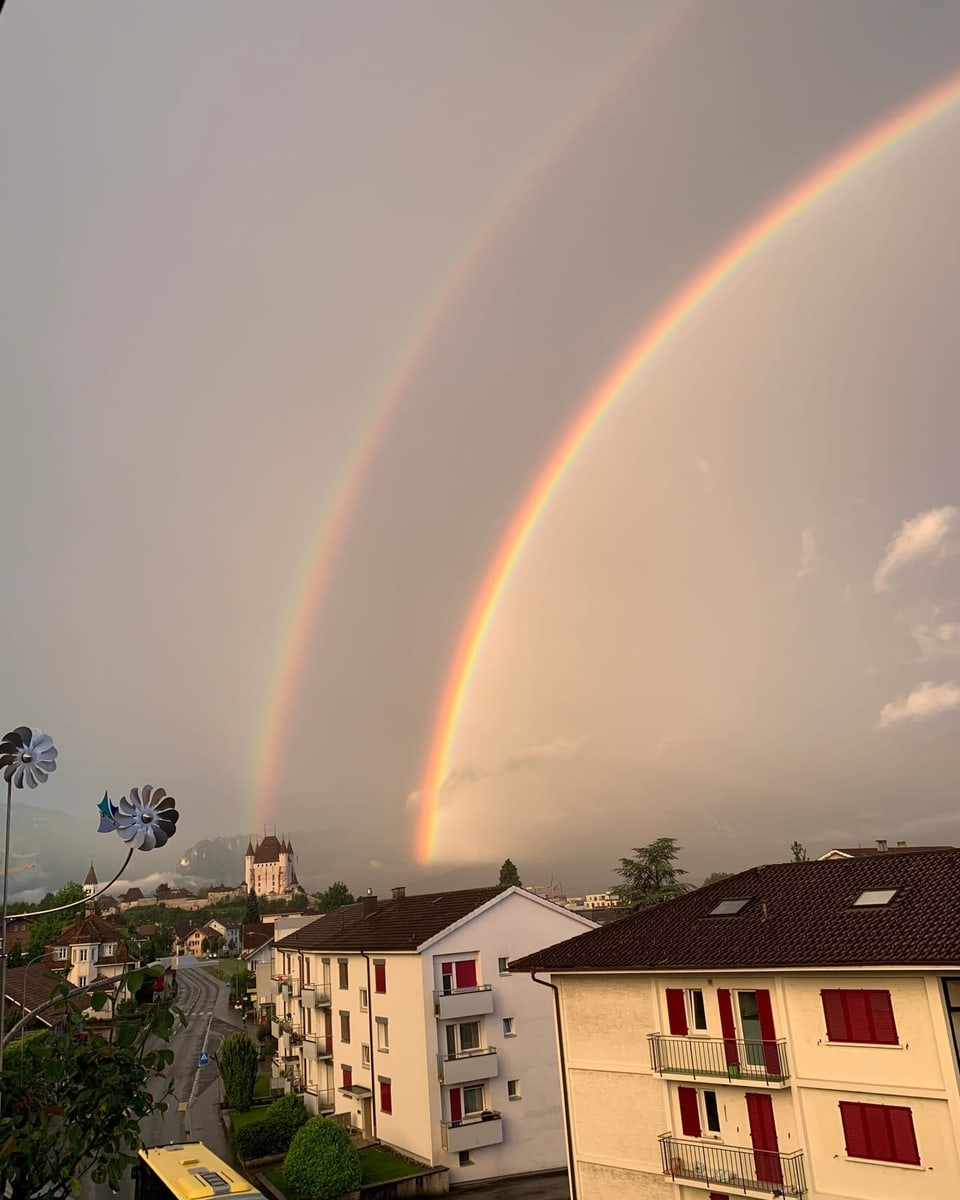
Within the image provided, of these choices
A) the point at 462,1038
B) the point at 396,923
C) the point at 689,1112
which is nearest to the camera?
the point at 689,1112

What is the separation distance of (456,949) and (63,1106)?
35.9 m

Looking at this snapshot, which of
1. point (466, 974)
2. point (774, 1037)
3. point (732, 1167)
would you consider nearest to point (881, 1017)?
point (774, 1037)

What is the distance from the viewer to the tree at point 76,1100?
5398 millimetres

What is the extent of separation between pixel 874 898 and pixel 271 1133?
31.1 meters

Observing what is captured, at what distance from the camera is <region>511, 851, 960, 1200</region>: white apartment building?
65.0 feet

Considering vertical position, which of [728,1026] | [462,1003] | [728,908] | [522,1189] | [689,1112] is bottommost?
[522,1189]

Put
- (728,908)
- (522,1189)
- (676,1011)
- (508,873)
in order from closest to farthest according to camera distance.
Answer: (676,1011)
(728,908)
(522,1189)
(508,873)

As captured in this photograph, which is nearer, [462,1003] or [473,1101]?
[462,1003]

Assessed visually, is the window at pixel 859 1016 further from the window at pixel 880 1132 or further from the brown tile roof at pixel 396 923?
the brown tile roof at pixel 396 923

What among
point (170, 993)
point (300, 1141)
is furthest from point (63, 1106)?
point (300, 1141)

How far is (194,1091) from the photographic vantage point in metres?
58.4

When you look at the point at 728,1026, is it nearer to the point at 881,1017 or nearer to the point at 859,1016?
the point at 859,1016

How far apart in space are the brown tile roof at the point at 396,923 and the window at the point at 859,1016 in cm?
2068

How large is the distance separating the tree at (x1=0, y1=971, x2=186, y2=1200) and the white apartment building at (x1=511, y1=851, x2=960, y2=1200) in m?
18.5
